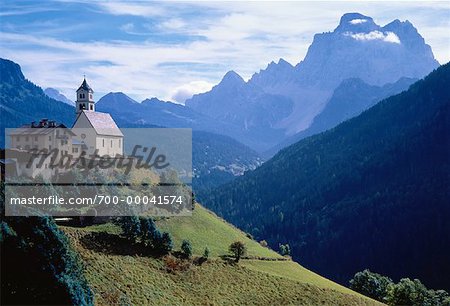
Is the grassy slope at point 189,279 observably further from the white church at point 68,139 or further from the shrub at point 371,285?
the shrub at point 371,285

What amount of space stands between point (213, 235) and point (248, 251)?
8.54m

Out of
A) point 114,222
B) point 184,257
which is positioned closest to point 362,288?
point 184,257

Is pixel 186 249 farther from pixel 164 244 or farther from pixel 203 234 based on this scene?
pixel 203 234

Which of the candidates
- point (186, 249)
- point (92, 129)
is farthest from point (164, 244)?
point (92, 129)

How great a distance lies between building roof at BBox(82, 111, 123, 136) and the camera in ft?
359

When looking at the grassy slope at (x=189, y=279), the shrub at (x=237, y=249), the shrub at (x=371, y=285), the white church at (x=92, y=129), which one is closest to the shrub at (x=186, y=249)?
the grassy slope at (x=189, y=279)

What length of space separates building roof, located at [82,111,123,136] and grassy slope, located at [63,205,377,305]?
25.7 m

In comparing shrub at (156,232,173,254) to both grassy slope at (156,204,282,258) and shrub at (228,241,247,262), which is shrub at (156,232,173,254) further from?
shrub at (228,241,247,262)

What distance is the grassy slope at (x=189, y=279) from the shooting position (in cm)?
7388

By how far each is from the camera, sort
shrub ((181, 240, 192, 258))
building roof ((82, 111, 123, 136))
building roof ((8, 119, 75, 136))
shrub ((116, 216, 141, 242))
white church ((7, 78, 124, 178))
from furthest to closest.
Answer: building roof ((82, 111, 123, 136))
building roof ((8, 119, 75, 136))
shrub ((181, 240, 192, 258))
white church ((7, 78, 124, 178))
shrub ((116, 216, 141, 242))

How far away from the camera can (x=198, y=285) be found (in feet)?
270

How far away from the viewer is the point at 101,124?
112 m

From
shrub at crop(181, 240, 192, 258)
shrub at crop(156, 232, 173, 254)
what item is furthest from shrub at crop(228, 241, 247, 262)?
shrub at crop(156, 232, 173, 254)

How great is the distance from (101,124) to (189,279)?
1795 inches
